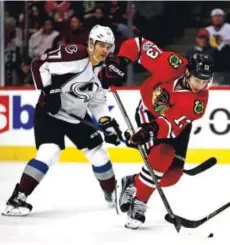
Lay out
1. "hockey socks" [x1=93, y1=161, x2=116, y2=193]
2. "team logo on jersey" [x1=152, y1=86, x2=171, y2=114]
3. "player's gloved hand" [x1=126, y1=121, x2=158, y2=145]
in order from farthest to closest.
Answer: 1. "hockey socks" [x1=93, y1=161, x2=116, y2=193]
2. "team logo on jersey" [x1=152, y1=86, x2=171, y2=114]
3. "player's gloved hand" [x1=126, y1=121, x2=158, y2=145]

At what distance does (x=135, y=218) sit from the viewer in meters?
3.72

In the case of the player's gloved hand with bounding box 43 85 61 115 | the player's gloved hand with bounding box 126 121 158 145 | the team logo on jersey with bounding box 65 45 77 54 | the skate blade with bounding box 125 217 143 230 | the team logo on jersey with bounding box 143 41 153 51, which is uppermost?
the team logo on jersey with bounding box 143 41 153 51

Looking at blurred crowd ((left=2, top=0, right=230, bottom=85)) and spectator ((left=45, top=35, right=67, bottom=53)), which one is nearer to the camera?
blurred crowd ((left=2, top=0, right=230, bottom=85))

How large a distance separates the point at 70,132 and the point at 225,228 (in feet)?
3.13

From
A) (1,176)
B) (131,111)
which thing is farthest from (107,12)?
(1,176)

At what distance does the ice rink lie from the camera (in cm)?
354

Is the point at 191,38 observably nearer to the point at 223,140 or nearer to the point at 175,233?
the point at 223,140

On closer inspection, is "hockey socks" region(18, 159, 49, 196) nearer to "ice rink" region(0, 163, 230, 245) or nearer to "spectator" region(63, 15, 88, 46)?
"ice rink" region(0, 163, 230, 245)

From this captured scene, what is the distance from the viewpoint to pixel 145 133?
137 inches

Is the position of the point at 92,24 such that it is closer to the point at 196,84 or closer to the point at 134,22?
the point at 134,22

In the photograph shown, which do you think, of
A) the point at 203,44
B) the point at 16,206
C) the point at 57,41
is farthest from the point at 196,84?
the point at 57,41

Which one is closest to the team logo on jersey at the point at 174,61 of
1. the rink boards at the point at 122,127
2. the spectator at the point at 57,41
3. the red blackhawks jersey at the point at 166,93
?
the red blackhawks jersey at the point at 166,93

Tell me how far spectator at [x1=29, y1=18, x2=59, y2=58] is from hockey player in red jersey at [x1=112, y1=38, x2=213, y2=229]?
126 inches

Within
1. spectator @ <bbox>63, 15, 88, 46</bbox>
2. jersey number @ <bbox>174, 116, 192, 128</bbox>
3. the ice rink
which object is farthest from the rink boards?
jersey number @ <bbox>174, 116, 192, 128</bbox>
